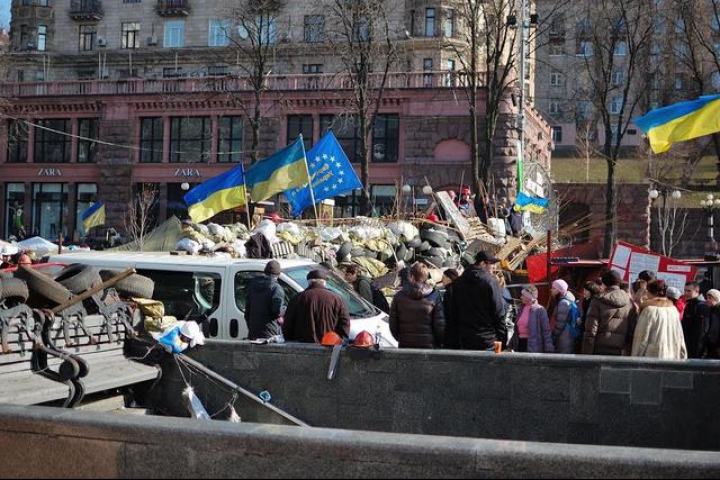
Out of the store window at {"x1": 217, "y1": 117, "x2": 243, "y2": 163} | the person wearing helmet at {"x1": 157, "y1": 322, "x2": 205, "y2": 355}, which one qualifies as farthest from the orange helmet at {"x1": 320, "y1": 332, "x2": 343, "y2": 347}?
the store window at {"x1": 217, "y1": 117, "x2": 243, "y2": 163}

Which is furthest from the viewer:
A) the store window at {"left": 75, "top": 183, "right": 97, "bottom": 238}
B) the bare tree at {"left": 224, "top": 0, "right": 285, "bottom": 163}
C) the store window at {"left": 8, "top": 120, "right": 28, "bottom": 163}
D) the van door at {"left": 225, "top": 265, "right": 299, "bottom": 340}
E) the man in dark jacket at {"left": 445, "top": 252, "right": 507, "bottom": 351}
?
the store window at {"left": 8, "top": 120, "right": 28, "bottom": 163}

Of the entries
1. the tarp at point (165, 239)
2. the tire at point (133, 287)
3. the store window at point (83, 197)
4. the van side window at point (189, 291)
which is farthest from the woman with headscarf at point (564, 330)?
the store window at point (83, 197)

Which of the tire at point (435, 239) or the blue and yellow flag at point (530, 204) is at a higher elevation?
the blue and yellow flag at point (530, 204)

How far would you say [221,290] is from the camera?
1131cm

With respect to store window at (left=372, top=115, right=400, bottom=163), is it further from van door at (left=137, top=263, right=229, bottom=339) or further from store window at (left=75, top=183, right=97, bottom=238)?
van door at (left=137, top=263, right=229, bottom=339)

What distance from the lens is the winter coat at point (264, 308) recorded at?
10.4 m

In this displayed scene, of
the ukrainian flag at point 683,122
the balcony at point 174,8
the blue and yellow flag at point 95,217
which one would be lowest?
the blue and yellow flag at point 95,217

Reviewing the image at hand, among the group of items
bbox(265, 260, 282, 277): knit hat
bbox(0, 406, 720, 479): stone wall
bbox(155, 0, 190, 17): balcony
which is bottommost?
bbox(0, 406, 720, 479): stone wall

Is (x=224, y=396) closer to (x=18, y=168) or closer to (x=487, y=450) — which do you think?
(x=487, y=450)

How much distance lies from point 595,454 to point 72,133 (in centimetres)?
5039

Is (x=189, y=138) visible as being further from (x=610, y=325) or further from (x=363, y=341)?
(x=363, y=341)

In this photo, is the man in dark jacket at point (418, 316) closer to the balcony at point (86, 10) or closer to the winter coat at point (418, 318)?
the winter coat at point (418, 318)

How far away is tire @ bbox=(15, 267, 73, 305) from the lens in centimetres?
739

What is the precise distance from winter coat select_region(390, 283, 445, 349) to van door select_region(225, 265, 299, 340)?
6.87ft
